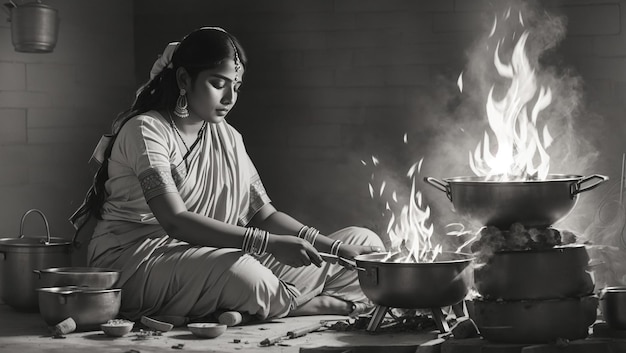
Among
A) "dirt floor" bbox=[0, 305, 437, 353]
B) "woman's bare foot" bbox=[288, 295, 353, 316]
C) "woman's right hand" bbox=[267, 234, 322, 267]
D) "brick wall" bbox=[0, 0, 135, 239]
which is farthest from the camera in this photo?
"brick wall" bbox=[0, 0, 135, 239]

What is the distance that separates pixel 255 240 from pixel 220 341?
47 cm

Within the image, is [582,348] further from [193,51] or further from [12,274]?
[12,274]

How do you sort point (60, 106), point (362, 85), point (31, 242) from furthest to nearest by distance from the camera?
point (362, 85)
point (60, 106)
point (31, 242)

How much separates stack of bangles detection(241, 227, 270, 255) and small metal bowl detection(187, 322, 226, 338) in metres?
0.37

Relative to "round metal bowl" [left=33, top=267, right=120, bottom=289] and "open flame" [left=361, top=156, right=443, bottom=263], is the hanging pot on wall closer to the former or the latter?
"round metal bowl" [left=33, top=267, right=120, bottom=289]

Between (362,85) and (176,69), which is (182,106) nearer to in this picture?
(176,69)

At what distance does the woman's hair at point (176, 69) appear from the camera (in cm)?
403

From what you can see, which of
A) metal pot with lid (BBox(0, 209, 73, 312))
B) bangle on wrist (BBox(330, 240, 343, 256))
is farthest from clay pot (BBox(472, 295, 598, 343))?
metal pot with lid (BBox(0, 209, 73, 312))

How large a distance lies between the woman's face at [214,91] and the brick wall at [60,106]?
1644 millimetres

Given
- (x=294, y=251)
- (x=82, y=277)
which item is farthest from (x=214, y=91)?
(x=82, y=277)

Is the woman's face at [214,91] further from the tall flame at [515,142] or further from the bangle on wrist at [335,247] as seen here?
the tall flame at [515,142]

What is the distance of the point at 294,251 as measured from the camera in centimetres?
380

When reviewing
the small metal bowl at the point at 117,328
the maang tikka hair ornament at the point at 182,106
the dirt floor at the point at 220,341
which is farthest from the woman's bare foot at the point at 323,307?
the maang tikka hair ornament at the point at 182,106

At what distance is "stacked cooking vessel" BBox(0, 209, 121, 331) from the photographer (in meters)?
3.82
